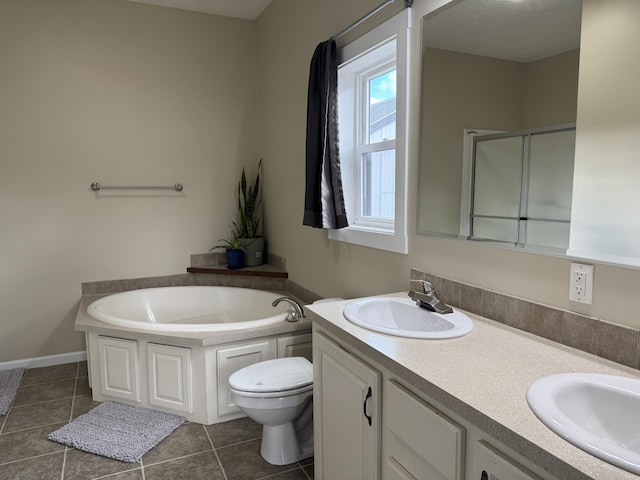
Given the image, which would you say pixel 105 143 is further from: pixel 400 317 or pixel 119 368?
pixel 400 317

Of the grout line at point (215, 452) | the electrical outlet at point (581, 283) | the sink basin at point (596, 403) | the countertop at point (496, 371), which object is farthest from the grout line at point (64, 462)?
the electrical outlet at point (581, 283)

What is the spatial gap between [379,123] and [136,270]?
2.27 meters

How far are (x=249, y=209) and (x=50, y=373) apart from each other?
189 centimetres

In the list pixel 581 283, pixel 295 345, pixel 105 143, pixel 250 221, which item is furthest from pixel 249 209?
pixel 581 283

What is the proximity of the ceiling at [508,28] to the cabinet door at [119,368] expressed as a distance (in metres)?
2.27

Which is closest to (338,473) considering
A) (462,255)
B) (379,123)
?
(462,255)

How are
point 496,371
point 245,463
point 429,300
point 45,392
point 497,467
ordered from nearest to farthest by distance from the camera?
point 497,467
point 496,371
point 429,300
point 245,463
point 45,392

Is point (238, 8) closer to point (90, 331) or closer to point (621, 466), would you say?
point (90, 331)

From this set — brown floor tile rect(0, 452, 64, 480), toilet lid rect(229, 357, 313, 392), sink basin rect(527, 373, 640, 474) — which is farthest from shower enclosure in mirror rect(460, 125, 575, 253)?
brown floor tile rect(0, 452, 64, 480)

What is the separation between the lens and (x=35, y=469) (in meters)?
2.08

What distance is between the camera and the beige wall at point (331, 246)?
1.36m

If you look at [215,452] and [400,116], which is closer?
[400,116]

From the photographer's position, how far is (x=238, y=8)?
3.53 m

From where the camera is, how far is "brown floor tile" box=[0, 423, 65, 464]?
7.22ft
